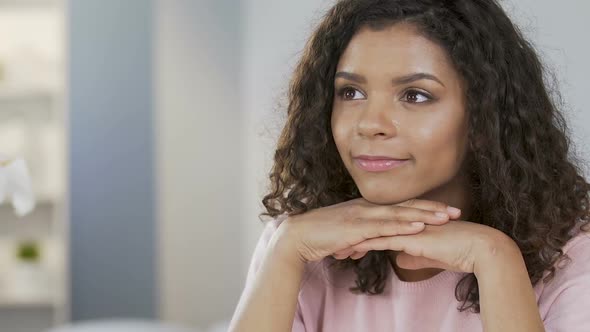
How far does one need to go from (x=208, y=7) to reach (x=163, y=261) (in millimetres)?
1234

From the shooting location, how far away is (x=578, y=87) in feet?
6.47

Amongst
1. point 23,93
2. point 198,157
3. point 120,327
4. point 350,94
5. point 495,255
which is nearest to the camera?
point 495,255

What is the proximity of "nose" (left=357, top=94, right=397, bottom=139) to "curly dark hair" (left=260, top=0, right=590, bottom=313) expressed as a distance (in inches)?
5.1

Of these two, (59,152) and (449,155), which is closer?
(449,155)

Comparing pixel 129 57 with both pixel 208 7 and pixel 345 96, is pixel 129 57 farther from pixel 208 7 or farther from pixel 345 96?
pixel 345 96

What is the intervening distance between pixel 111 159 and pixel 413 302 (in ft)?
9.81

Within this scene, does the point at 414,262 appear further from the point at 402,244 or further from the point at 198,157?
the point at 198,157

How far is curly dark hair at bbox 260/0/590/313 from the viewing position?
4.50ft

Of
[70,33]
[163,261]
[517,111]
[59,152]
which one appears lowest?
[163,261]

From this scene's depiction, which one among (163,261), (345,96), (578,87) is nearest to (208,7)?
Result: (163,261)

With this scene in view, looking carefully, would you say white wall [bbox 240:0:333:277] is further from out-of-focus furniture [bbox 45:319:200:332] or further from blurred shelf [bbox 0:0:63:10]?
blurred shelf [bbox 0:0:63:10]

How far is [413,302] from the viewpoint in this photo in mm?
1531

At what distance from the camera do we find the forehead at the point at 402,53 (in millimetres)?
1342

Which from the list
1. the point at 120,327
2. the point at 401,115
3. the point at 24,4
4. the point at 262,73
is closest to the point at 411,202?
the point at 401,115
